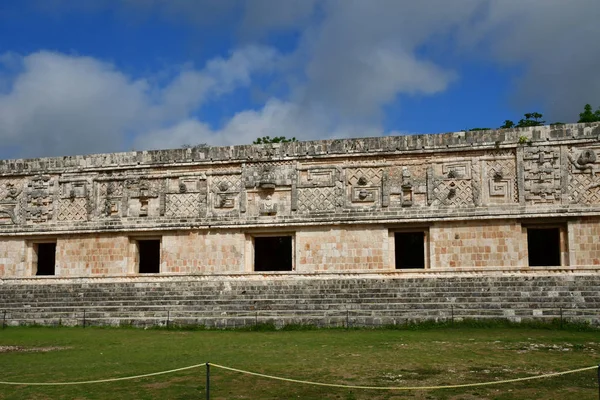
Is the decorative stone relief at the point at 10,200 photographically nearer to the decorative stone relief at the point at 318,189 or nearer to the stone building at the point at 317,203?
the stone building at the point at 317,203

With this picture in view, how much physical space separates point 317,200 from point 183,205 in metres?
4.00

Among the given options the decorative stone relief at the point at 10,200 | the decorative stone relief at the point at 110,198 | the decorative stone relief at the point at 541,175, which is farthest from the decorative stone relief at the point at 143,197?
the decorative stone relief at the point at 541,175

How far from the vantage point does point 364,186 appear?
17.1m

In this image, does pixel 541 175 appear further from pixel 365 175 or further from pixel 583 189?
pixel 365 175

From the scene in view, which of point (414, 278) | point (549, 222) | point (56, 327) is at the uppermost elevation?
point (549, 222)

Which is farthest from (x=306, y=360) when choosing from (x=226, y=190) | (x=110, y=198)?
(x=110, y=198)

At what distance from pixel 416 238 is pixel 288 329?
1324 cm

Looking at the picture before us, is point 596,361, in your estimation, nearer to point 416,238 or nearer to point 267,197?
point 267,197

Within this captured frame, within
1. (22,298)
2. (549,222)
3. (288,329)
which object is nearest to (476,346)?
(288,329)

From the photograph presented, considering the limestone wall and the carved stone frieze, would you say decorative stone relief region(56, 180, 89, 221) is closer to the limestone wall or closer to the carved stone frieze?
the carved stone frieze

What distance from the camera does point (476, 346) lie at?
10430mm

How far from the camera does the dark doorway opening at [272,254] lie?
23250 mm

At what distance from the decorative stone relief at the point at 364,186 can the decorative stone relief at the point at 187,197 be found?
4248 mm

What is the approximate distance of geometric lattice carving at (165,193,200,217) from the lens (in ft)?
59.3
